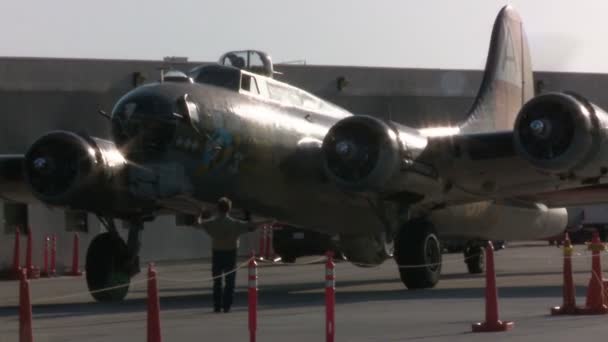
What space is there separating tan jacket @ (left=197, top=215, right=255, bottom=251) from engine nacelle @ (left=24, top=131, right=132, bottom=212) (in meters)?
2.87

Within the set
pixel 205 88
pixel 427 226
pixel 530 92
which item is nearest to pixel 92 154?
pixel 205 88

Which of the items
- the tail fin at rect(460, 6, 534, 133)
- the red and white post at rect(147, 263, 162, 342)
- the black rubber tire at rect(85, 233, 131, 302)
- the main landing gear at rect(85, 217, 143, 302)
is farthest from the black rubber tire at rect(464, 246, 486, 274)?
the red and white post at rect(147, 263, 162, 342)

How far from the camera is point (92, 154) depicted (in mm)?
20453

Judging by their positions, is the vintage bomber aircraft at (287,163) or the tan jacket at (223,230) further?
the vintage bomber aircraft at (287,163)

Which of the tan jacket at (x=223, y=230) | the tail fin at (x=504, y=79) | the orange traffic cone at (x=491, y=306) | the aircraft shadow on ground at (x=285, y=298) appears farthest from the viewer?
the tail fin at (x=504, y=79)

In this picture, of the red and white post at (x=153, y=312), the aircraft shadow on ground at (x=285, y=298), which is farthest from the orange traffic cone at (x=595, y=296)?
the red and white post at (x=153, y=312)

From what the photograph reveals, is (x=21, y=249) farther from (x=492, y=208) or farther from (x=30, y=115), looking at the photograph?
(x=492, y=208)

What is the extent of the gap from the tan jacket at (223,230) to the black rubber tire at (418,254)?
15.4ft

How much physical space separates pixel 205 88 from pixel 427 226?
15.5 ft

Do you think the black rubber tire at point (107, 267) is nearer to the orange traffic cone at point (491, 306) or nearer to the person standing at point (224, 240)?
the person standing at point (224, 240)

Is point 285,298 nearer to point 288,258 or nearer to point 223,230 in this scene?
point 223,230

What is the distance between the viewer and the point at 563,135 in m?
20.6

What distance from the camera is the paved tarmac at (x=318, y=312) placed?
574 inches

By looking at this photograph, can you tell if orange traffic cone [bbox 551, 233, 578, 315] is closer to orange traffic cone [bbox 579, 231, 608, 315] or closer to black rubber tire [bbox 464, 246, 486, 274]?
orange traffic cone [bbox 579, 231, 608, 315]
